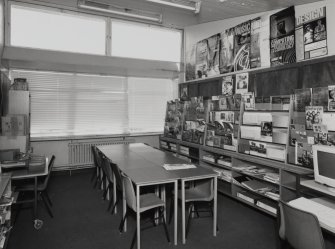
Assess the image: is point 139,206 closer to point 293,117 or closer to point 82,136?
point 293,117

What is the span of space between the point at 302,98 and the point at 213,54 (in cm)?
275

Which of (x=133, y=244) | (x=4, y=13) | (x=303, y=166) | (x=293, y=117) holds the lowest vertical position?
(x=133, y=244)

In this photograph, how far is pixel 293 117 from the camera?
3311 millimetres

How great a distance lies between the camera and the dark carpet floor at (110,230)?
9.57 feet

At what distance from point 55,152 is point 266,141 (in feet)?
14.7

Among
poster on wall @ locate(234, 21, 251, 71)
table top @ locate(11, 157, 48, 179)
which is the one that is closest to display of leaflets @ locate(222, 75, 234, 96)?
poster on wall @ locate(234, 21, 251, 71)

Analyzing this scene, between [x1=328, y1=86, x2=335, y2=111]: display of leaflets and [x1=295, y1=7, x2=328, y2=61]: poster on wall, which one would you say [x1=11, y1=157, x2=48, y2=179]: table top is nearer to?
[x1=328, y1=86, x2=335, y2=111]: display of leaflets

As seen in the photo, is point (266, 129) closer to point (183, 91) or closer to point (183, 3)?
point (183, 3)

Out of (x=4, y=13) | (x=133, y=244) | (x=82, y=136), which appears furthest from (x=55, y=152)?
(x=133, y=244)

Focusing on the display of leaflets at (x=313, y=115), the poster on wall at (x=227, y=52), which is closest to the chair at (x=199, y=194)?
the display of leaflets at (x=313, y=115)

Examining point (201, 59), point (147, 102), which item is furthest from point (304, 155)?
point (147, 102)

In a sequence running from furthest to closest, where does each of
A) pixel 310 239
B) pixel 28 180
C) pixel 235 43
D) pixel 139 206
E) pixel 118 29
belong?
pixel 118 29, pixel 235 43, pixel 28 180, pixel 139 206, pixel 310 239

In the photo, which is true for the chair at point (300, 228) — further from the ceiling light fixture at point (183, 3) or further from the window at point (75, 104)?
the window at point (75, 104)

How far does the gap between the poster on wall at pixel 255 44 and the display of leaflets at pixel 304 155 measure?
1883 mm
